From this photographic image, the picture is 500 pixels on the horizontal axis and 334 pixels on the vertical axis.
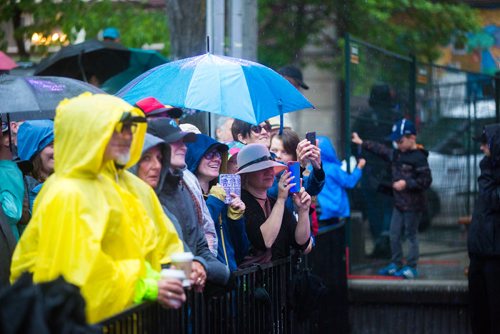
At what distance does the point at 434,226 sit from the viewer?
1445 cm

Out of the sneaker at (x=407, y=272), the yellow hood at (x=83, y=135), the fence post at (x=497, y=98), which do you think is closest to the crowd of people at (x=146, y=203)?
the yellow hood at (x=83, y=135)

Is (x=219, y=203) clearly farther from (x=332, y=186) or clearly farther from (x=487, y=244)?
(x=332, y=186)

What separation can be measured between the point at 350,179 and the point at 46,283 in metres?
7.53

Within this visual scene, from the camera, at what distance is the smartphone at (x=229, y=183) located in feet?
22.9

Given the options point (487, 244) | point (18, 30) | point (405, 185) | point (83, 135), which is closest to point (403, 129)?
point (405, 185)

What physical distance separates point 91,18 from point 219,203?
11.7 meters

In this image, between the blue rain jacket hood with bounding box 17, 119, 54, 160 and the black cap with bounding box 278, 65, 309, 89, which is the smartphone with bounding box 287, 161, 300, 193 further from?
the black cap with bounding box 278, 65, 309, 89

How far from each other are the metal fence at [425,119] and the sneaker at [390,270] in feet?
1.79

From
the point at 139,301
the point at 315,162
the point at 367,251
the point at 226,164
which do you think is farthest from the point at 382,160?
the point at 139,301

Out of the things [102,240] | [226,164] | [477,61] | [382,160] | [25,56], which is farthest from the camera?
[477,61]

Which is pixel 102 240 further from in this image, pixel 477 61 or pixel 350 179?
pixel 477 61

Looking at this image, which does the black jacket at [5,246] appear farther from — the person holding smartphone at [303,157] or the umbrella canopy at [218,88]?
the person holding smartphone at [303,157]

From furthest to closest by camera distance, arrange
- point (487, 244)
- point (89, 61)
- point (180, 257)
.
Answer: point (89, 61) < point (487, 244) < point (180, 257)

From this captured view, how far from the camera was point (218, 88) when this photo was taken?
7883mm
